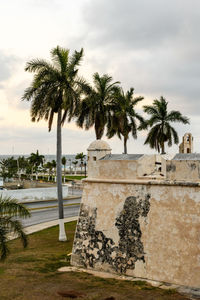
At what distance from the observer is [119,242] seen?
1309 cm

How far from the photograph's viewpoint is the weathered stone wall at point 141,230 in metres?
11.5

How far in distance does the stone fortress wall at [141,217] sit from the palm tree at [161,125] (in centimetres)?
1629

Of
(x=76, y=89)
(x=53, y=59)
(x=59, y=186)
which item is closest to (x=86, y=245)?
(x=59, y=186)

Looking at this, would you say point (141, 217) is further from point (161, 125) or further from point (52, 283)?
point (161, 125)

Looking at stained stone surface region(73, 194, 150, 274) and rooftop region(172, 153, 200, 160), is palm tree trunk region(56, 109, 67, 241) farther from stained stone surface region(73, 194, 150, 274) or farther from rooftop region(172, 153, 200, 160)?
rooftop region(172, 153, 200, 160)

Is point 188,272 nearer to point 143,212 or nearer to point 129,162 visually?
point 143,212

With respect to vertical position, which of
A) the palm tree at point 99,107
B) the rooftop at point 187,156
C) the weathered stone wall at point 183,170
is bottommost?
the weathered stone wall at point 183,170

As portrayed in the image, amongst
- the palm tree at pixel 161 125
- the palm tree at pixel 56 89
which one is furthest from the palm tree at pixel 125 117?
the palm tree at pixel 56 89

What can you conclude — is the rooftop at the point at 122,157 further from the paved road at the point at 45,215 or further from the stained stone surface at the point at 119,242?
the paved road at the point at 45,215

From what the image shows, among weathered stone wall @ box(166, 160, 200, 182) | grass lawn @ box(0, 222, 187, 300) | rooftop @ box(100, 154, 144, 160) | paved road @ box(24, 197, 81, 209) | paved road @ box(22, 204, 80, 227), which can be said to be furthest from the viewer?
paved road @ box(24, 197, 81, 209)

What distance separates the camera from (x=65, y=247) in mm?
17812

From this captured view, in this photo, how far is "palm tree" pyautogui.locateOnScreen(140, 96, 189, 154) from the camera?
3016 centimetres

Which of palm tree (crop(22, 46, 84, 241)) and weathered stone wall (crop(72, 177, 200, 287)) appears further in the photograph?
Result: palm tree (crop(22, 46, 84, 241))

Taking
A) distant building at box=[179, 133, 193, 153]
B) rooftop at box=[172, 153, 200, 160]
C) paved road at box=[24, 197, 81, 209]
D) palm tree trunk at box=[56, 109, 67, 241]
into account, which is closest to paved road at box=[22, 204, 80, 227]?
paved road at box=[24, 197, 81, 209]
